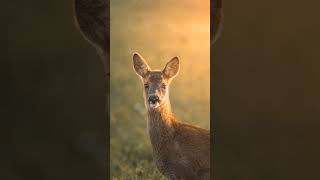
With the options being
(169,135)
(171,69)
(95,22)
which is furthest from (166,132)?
(95,22)

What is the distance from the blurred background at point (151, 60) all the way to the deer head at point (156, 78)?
0.03m

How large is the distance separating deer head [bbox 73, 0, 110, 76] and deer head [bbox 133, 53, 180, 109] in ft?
0.56

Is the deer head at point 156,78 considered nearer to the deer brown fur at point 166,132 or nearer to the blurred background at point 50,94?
the deer brown fur at point 166,132

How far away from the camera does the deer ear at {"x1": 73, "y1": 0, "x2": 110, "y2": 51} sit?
202 cm

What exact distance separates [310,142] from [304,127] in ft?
0.26

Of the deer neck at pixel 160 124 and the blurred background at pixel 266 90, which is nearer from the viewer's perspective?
the blurred background at pixel 266 90

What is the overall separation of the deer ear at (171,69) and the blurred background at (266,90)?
19cm

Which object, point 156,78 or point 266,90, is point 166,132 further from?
point 266,90

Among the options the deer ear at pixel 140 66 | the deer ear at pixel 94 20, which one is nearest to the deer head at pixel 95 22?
the deer ear at pixel 94 20

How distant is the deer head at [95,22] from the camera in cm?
202

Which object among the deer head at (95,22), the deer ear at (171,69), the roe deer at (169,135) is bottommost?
the roe deer at (169,135)

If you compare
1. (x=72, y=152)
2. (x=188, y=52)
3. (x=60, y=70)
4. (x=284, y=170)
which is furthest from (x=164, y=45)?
(x=284, y=170)

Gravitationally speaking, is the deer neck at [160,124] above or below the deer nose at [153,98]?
below

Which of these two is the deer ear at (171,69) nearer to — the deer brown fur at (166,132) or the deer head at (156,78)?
the deer head at (156,78)
